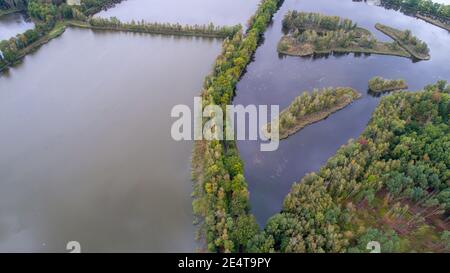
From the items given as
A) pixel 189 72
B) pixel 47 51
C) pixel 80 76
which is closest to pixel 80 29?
pixel 47 51

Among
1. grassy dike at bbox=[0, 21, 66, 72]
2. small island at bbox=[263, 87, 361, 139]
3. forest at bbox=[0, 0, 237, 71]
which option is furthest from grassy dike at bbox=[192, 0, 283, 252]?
grassy dike at bbox=[0, 21, 66, 72]

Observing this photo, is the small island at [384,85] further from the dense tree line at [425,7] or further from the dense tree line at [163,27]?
the dense tree line at [425,7]

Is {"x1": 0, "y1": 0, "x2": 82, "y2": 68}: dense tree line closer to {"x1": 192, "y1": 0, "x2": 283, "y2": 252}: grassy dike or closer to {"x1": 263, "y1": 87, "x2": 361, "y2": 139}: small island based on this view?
{"x1": 192, "y1": 0, "x2": 283, "y2": 252}: grassy dike

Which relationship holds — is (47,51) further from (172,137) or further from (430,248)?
(430,248)

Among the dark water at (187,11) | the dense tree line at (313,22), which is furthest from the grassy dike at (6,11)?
the dense tree line at (313,22)

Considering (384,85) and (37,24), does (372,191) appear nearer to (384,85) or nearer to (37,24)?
(384,85)

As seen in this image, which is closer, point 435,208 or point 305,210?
point 305,210
